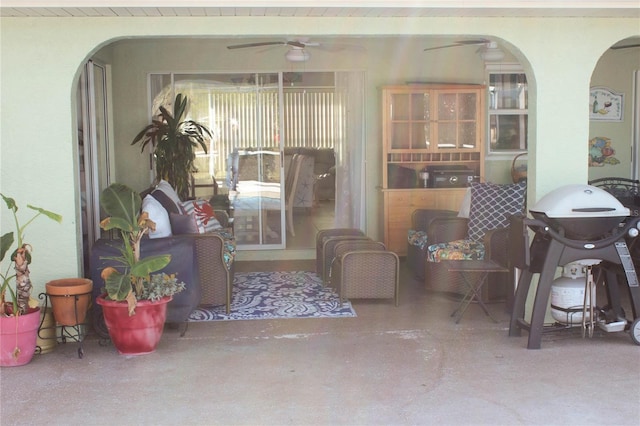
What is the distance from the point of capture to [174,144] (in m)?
7.84

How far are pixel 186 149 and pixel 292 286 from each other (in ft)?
6.89

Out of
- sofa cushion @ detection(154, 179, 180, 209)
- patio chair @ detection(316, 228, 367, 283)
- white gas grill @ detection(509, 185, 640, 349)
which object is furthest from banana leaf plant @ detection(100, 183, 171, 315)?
white gas grill @ detection(509, 185, 640, 349)

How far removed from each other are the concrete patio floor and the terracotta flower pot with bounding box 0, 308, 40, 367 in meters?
0.09

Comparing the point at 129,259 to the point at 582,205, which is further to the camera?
the point at 129,259

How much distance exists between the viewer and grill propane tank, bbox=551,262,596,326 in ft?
15.6

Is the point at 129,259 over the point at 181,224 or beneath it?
beneath

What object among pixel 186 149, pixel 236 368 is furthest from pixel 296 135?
pixel 236 368

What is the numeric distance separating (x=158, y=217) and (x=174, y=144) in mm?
2502

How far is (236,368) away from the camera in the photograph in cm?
439

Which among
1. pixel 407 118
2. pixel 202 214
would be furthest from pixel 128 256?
pixel 407 118

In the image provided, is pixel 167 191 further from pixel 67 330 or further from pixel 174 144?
pixel 67 330

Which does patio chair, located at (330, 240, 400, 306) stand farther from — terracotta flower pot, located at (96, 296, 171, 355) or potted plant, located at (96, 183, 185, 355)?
terracotta flower pot, located at (96, 296, 171, 355)

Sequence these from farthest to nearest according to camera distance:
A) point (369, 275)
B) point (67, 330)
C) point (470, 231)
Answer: point (470, 231)
point (369, 275)
point (67, 330)

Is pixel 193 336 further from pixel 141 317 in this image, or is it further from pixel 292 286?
pixel 292 286
